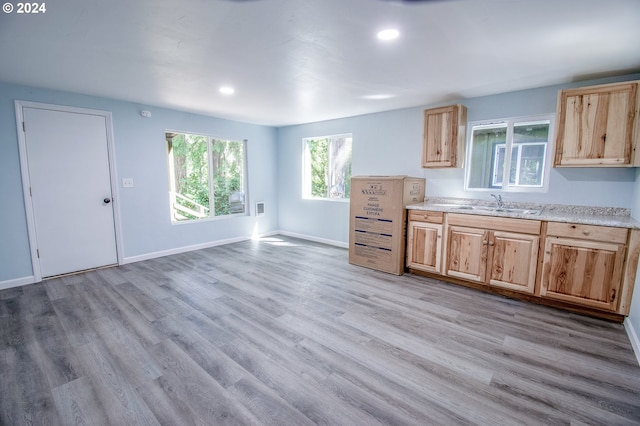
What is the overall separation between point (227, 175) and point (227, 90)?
236cm

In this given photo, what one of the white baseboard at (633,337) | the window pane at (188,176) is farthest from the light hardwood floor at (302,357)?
the window pane at (188,176)

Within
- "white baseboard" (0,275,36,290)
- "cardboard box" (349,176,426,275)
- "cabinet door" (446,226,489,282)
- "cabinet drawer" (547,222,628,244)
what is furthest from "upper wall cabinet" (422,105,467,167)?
"white baseboard" (0,275,36,290)

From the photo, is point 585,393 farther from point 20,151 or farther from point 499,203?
point 20,151

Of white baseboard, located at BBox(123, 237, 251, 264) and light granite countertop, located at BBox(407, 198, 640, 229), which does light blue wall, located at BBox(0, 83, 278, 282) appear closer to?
white baseboard, located at BBox(123, 237, 251, 264)

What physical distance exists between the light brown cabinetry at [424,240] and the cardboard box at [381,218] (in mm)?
105

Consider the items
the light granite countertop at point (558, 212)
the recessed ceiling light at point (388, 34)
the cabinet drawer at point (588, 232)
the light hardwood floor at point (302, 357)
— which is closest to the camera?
the light hardwood floor at point (302, 357)

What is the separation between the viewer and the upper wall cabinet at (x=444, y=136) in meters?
3.62

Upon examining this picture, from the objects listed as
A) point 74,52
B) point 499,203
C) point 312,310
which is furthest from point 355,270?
point 74,52

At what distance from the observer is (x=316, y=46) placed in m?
2.29

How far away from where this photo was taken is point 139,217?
4363 millimetres

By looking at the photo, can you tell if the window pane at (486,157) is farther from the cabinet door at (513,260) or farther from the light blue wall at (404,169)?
the cabinet door at (513,260)

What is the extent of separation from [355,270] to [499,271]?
69.4 inches

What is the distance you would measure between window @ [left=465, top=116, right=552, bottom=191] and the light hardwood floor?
1498 millimetres

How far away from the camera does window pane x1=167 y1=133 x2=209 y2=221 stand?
15.8 ft
